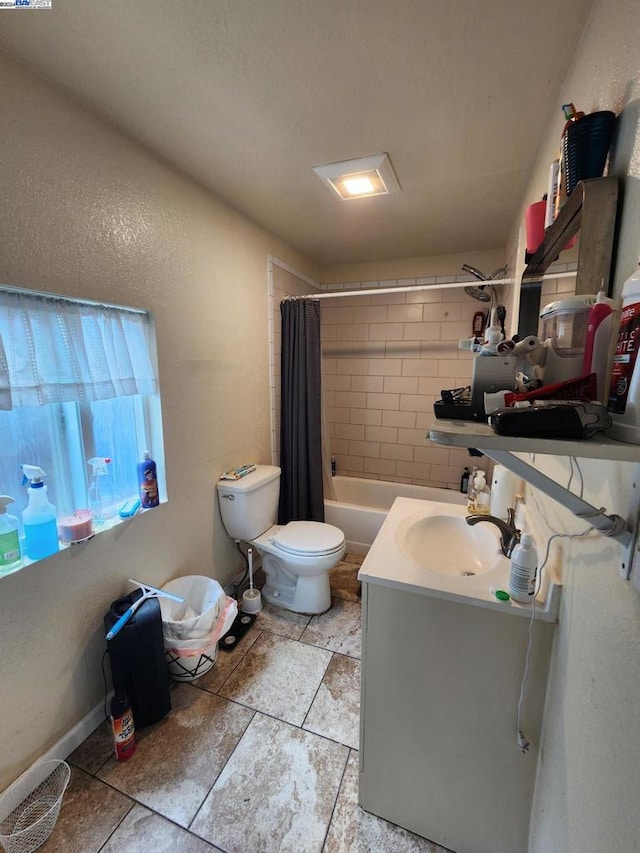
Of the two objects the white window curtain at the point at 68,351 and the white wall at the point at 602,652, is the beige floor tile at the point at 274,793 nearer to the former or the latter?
the white wall at the point at 602,652

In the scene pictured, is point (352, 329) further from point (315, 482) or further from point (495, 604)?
point (495, 604)

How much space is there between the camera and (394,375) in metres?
3.08

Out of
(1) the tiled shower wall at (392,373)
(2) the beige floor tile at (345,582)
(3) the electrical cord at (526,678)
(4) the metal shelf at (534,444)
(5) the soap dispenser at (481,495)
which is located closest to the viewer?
(4) the metal shelf at (534,444)

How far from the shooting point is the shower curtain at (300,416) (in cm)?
241

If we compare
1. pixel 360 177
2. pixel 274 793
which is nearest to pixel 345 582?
pixel 274 793

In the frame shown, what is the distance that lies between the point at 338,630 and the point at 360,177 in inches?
92.9

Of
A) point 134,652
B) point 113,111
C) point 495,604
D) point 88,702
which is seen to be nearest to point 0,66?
point 113,111

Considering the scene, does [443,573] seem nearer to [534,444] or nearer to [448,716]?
[448,716]

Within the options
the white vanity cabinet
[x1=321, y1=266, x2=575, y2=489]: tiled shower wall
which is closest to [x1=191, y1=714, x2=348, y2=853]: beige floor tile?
the white vanity cabinet

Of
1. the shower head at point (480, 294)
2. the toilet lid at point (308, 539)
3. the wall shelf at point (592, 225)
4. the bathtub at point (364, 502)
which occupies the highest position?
the shower head at point (480, 294)

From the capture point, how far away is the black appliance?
51.4 inches

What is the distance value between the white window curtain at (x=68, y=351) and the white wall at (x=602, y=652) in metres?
1.59

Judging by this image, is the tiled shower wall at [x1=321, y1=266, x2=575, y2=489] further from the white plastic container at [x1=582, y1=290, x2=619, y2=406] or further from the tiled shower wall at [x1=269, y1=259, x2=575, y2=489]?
the white plastic container at [x1=582, y1=290, x2=619, y2=406]

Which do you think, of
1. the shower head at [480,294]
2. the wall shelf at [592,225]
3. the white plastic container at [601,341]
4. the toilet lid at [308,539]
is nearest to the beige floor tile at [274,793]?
the toilet lid at [308,539]
